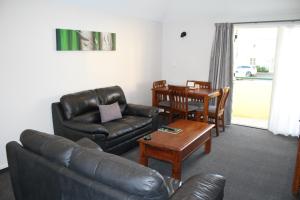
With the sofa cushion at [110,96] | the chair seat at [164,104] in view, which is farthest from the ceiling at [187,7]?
the chair seat at [164,104]

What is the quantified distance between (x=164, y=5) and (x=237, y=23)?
1636 mm

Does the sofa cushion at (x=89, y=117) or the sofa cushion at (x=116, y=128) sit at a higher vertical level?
the sofa cushion at (x=89, y=117)

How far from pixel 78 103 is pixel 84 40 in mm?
1094

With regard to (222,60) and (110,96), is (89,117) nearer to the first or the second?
(110,96)

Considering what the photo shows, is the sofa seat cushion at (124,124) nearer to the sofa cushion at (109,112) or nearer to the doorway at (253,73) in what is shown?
the sofa cushion at (109,112)

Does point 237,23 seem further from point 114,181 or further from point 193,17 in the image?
point 114,181

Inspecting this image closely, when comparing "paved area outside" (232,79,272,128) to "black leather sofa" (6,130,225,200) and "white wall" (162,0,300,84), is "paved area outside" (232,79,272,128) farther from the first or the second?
"black leather sofa" (6,130,225,200)

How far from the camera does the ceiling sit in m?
4.45

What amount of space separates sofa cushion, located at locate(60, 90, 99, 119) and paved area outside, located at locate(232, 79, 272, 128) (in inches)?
124

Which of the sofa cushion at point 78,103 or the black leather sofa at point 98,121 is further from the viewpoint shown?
the sofa cushion at point 78,103

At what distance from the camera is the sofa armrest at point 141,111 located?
4359mm

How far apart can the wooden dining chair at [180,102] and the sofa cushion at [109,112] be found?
117cm

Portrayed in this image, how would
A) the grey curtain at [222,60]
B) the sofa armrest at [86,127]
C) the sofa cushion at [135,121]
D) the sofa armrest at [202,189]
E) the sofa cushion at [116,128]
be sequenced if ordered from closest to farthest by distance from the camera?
the sofa armrest at [202,189]
the sofa armrest at [86,127]
the sofa cushion at [116,128]
the sofa cushion at [135,121]
the grey curtain at [222,60]

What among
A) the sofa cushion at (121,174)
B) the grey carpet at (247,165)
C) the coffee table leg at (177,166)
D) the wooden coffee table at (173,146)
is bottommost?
the grey carpet at (247,165)
